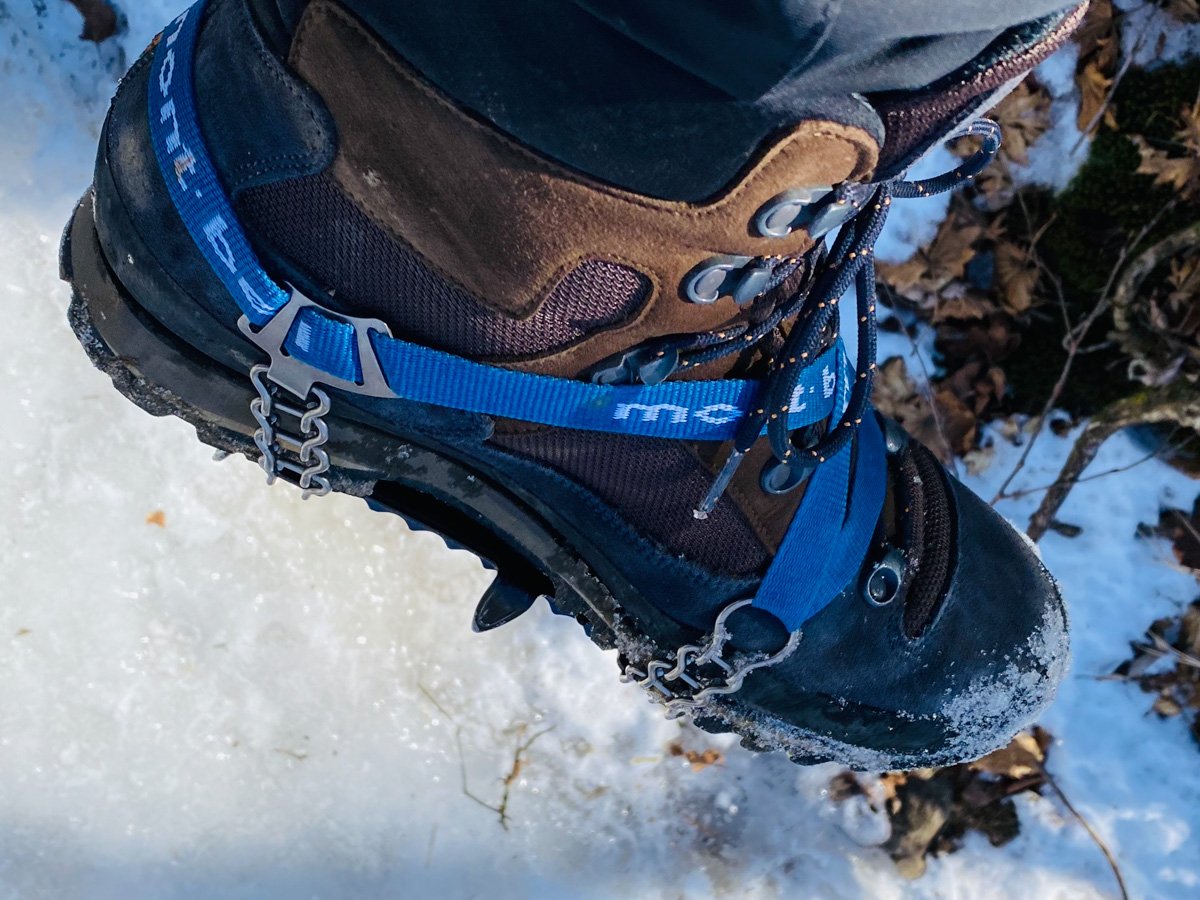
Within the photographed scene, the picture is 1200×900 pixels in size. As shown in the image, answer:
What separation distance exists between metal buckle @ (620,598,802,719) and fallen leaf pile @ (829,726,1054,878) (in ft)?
2.29

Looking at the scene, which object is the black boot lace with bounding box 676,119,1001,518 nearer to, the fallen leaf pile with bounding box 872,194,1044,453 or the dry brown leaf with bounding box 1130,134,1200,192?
the fallen leaf pile with bounding box 872,194,1044,453

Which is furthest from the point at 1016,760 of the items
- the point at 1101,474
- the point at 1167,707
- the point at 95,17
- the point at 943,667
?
the point at 95,17

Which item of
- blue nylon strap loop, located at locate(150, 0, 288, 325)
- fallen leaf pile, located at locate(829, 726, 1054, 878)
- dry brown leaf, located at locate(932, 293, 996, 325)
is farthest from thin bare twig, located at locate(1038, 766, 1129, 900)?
blue nylon strap loop, located at locate(150, 0, 288, 325)

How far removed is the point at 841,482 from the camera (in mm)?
1176

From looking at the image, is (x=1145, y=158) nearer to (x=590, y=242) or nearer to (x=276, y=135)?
(x=590, y=242)

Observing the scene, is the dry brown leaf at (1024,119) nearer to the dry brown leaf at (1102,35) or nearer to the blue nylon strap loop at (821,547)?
the dry brown leaf at (1102,35)

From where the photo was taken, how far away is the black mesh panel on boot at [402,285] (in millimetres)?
885

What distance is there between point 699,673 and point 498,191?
66 centimetres

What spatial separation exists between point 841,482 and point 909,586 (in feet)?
0.57

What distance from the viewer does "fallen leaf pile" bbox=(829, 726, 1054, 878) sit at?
5.94 ft

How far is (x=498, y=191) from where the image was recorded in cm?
81

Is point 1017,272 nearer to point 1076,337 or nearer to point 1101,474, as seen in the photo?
point 1076,337

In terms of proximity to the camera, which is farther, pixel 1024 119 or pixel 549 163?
pixel 1024 119

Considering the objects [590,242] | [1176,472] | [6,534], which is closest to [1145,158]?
[1176,472]
